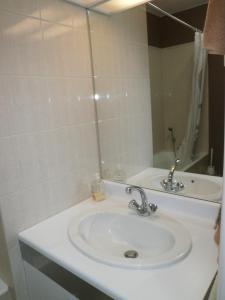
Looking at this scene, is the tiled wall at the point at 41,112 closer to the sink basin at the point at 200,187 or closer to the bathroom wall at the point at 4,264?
the bathroom wall at the point at 4,264

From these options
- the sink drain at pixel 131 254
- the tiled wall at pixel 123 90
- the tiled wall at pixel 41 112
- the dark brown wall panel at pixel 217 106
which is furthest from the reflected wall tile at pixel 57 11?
the sink drain at pixel 131 254

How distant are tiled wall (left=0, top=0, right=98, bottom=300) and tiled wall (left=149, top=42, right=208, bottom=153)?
0.39 meters

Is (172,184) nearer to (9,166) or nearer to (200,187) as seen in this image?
(200,187)

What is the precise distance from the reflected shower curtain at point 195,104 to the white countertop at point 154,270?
0.76 feet

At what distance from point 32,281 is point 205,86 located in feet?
4.07

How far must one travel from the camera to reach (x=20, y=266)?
3.84ft

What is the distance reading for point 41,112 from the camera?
1.16 meters

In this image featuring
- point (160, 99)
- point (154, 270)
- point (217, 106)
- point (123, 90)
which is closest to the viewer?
point (154, 270)

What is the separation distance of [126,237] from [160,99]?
724 millimetres

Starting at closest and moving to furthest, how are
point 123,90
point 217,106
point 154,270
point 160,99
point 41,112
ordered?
1. point 154,270
2. point 217,106
3. point 41,112
4. point 160,99
5. point 123,90

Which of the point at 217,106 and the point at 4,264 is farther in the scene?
the point at 4,264

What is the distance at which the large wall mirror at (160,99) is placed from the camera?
1.09 meters

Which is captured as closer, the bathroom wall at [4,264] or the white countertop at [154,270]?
the white countertop at [154,270]

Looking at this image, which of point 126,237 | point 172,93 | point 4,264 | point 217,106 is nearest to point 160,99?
point 172,93
